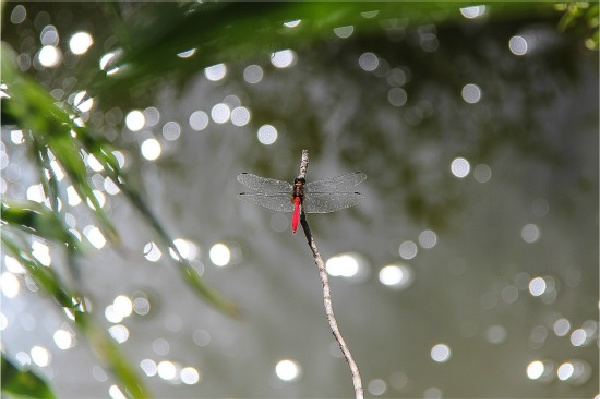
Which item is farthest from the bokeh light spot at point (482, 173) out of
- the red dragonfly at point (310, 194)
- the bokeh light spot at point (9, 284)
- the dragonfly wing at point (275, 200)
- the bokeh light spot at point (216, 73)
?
the bokeh light spot at point (9, 284)

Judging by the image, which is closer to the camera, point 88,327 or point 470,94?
point 88,327

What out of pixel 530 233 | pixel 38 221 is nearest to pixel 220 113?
pixel 530 233

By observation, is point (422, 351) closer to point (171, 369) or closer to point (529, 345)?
point (529, 345)

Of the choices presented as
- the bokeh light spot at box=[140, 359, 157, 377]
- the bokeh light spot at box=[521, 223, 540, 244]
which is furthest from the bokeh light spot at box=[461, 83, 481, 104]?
the bokeh light spot at box=[140, 359, 157, 377]

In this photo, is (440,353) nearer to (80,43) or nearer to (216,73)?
(216,73)

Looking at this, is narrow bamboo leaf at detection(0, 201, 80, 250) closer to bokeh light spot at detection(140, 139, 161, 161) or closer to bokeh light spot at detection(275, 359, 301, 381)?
bokeh light spot at detection(275, 359, 301, 381)

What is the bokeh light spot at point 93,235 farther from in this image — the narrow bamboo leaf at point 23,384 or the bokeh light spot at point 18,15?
the narrow bamboo leaf at point 23,384

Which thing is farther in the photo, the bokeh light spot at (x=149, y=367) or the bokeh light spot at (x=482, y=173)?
the bokeh light spot at (x=482, y=173)
